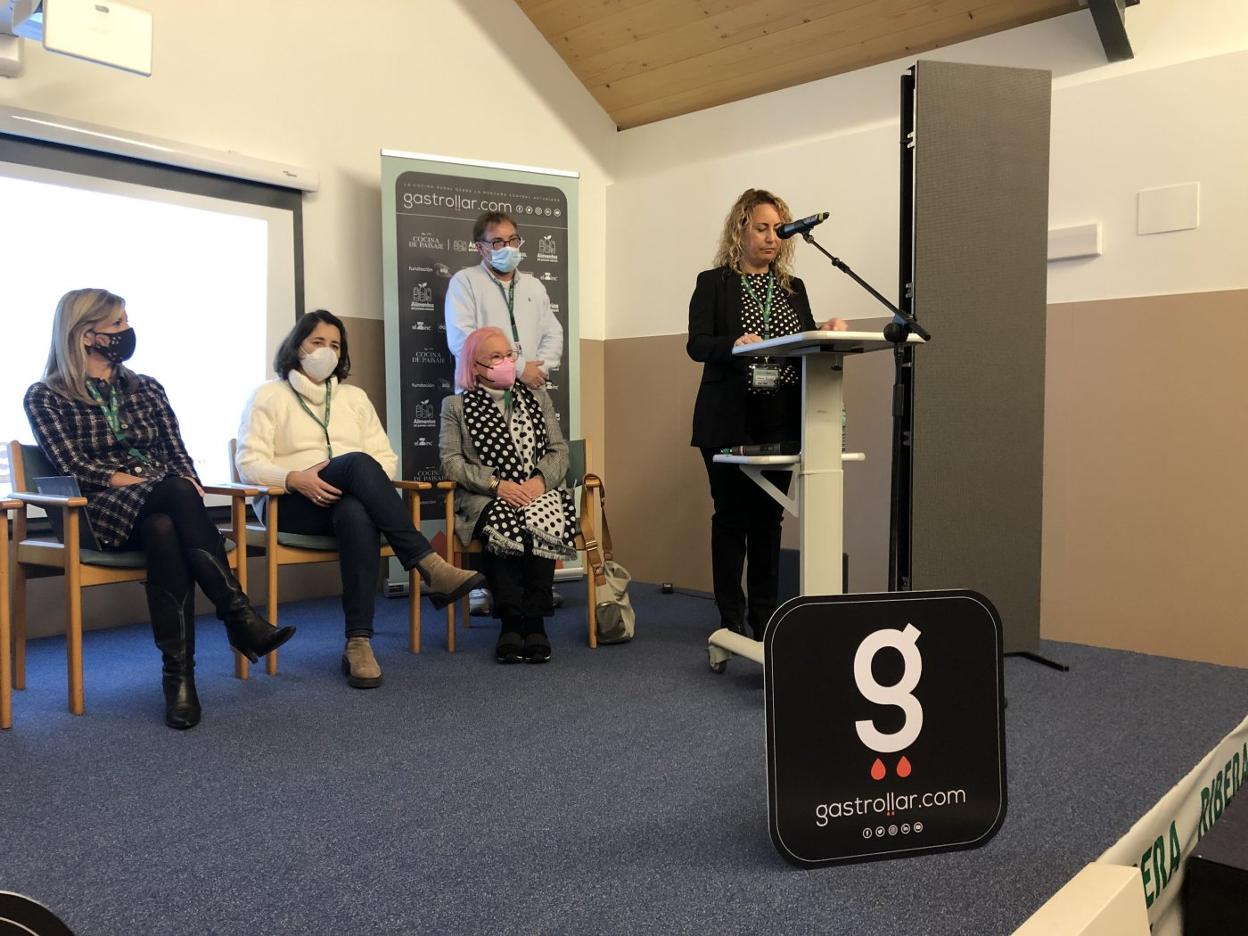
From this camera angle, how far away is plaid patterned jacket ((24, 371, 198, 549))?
7.72ft

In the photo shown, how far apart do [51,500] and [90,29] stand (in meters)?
1.46

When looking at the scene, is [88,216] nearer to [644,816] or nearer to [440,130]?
[440,130]

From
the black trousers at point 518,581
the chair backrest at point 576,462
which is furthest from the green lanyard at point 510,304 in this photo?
the black trousers at point 518,581

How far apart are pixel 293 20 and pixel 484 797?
10.6ft

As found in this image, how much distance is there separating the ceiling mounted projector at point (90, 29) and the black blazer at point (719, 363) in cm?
186

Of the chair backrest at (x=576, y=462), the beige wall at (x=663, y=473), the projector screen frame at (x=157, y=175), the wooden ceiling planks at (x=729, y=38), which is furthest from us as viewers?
the beige wall at (x=663, y=473)

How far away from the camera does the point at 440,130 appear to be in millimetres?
4199

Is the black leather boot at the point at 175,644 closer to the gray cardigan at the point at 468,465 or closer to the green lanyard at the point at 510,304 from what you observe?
the gray cardigan at the point at 468,465

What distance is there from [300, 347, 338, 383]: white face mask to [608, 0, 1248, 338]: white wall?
189 centimetres

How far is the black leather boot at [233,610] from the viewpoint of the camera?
234cm

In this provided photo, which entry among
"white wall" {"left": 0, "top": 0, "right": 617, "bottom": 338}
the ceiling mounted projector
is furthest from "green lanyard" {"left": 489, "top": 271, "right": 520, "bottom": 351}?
the ceiling mounted projector

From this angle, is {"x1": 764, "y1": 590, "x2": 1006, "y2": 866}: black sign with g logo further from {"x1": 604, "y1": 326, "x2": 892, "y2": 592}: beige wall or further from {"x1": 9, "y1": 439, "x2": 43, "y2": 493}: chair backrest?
{"x1": 604, "y1": 326, "x2": 892, "y2": 592}: beige wall

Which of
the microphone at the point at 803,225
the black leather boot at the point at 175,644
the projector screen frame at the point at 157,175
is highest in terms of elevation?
the projector screen frame at the point at 157,175

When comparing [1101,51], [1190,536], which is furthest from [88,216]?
[1190,536]
